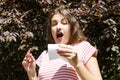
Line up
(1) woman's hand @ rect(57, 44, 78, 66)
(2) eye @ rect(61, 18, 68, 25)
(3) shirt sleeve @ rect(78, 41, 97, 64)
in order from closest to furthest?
1. (1) woman's hand @ rect(57, 44, 78, 66)
2. (3) shirt sleeve @ rect(78, 41, 97, 64)
3. (2) eye @ rect(61, 18, 68, 25)

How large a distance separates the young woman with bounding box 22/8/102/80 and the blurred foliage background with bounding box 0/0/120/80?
1690mm

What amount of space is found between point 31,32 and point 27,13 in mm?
297

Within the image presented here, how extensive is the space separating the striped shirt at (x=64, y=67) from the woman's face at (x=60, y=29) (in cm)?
12

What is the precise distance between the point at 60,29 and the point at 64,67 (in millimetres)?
298

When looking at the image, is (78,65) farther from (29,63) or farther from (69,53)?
(29,63)

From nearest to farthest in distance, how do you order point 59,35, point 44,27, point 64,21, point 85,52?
point 85,52
point 59,35
point 64,21
point 44,27

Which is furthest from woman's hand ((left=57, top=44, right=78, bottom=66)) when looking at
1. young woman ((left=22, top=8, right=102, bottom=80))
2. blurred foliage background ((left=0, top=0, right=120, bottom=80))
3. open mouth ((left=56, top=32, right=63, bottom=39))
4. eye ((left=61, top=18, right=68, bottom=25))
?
blurred foliage background ((left=0, top=0, right=120, bottom=80))

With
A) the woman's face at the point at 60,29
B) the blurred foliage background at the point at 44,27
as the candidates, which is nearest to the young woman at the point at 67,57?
the woman's face at the point at 60,29

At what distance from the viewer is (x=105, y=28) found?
5.23 metres

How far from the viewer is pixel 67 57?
8.72ft

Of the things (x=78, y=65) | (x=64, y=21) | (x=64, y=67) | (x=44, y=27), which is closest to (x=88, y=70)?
(x=78, y=65)

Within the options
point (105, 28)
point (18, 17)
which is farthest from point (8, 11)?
point (105, 28)

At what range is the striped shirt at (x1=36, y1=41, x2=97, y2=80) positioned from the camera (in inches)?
117

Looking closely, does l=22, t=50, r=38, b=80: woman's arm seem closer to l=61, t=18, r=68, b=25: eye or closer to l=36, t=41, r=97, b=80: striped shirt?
l=36, t=41, r=97, b=80: striped shirt
